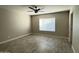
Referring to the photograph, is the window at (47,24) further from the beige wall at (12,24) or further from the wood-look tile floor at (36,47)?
the wood-look tile floor at (36,47)

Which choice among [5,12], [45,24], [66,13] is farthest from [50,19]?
[5,12]

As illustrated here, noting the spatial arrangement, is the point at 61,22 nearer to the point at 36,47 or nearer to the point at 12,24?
the point at 36,47

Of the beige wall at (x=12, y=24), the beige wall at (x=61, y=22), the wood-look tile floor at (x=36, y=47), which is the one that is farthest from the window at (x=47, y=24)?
the wood-look tile floor at (x=36, y=47)

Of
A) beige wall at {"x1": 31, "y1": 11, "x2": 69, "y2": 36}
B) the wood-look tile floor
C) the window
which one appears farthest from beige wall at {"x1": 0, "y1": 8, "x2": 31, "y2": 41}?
beige wall at {"x1": 31, "y1": 11, "x2": 69, "y2": 36}

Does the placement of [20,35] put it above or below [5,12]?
below

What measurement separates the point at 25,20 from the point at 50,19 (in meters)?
1.91

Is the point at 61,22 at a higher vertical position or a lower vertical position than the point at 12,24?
higher

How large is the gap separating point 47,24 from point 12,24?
105 inches

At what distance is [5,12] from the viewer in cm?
489

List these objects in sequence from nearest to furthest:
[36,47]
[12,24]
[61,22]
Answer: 1. [36,47]
2. [12,24]
3. [61,22]

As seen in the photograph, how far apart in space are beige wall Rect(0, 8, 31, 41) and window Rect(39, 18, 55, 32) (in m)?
1.08

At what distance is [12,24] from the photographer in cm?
Result: 546

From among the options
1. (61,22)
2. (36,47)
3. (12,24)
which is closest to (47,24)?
(61,22)
